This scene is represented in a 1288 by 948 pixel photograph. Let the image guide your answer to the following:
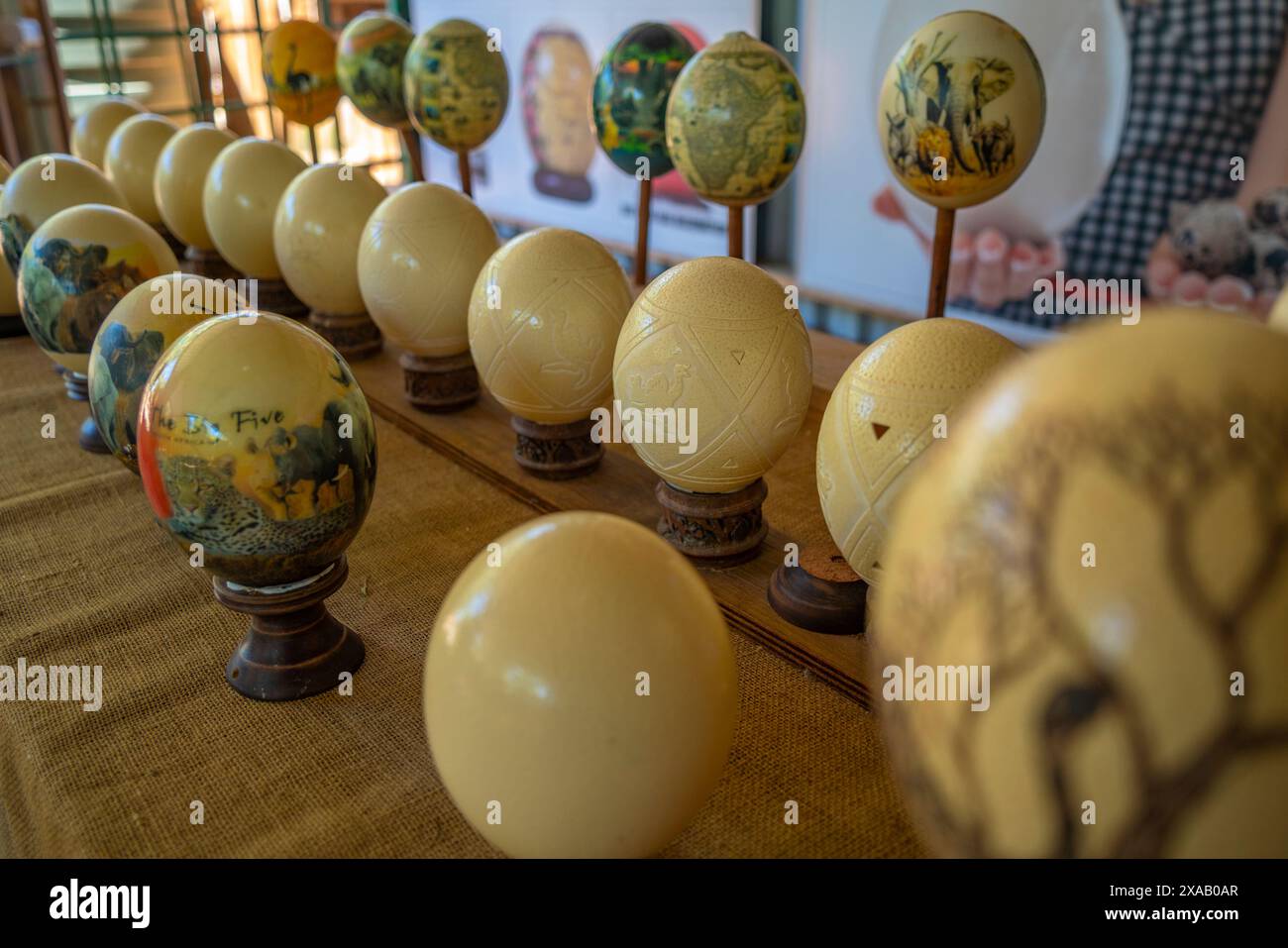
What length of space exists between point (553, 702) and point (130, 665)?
510 mm

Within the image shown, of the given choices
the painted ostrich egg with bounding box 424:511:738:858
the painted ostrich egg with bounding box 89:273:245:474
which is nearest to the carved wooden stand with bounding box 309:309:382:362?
the painted ostrich egg with bounding box 89:273:245:474

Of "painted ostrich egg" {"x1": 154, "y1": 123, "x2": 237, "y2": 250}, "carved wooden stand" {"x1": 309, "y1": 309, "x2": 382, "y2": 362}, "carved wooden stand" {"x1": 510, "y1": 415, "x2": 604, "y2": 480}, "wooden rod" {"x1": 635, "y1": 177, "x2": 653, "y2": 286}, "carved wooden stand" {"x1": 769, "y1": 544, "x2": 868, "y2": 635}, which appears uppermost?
"painted ostrich egg" {"x1": 154, "y1": 123, "x2": 237, "y2": 250}

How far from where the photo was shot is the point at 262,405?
2.35ft

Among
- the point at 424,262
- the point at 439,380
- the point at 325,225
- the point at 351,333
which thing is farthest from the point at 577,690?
the point at 351,333

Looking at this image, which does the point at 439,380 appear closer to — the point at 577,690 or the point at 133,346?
the point at 133,346

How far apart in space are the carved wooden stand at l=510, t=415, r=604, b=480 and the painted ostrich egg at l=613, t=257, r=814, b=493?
0.24 metres

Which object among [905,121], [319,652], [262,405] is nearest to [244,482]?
[262,405]

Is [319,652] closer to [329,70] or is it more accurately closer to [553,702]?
[553,702]

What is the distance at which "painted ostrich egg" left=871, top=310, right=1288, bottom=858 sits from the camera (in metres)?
0.36

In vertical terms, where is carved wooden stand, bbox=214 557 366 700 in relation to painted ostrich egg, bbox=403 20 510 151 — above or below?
below

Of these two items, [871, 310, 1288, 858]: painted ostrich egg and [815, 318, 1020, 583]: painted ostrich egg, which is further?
[815, 318, 1020, 583]: painted ostrich egg

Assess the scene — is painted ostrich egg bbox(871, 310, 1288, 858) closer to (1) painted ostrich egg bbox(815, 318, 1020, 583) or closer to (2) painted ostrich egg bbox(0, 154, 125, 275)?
(1) painted ostrich egg bbox(815, 318, 1020, 583)

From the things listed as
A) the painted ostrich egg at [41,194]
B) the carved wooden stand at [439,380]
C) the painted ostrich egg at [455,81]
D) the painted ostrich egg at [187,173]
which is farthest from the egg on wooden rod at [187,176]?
the carved wooden stand at [439,380]

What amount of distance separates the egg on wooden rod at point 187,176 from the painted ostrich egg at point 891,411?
4.10 feet
